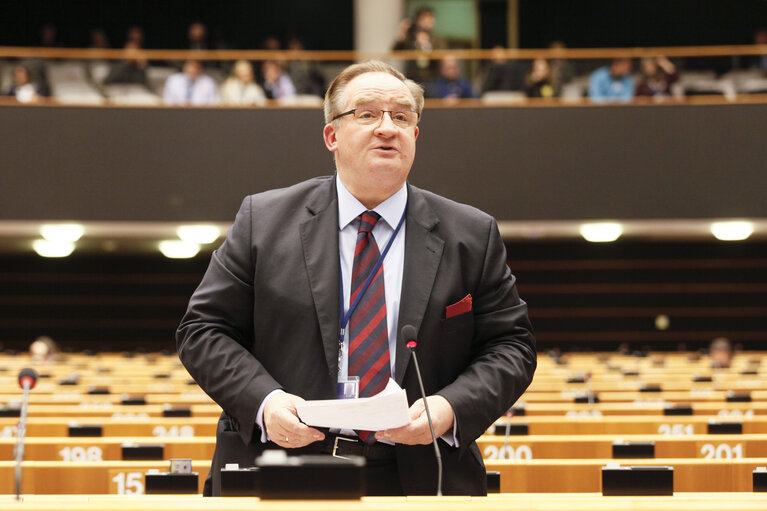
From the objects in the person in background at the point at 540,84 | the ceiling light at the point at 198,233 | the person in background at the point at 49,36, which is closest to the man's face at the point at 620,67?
the person in background at the point at 540,84

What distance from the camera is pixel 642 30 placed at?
14602 millimetres

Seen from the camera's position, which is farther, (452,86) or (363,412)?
(452,86)

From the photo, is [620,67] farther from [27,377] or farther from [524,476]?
[27,377]

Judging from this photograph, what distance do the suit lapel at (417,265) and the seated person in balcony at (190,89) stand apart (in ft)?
27.2

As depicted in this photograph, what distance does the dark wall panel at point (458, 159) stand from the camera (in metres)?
10.0

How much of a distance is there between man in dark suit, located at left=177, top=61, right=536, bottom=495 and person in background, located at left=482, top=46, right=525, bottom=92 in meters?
8.07

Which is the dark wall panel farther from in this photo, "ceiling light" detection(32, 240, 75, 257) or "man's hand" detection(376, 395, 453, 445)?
"man's hand" detection(376, 395, 453, 445)

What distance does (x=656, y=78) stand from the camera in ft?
33.3

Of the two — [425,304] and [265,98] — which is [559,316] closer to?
[265,98]

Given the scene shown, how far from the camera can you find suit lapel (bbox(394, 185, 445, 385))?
2.10 metres

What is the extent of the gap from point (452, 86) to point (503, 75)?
0.55 metres

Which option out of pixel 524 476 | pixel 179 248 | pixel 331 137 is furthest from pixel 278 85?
pixel 331 137

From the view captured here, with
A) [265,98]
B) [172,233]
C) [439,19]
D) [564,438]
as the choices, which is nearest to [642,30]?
[439,19]

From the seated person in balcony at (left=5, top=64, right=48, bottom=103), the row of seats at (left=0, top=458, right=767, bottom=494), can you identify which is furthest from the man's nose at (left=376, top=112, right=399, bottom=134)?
the seated person in balcony at (left=5, top=64, right=48, bottom=103)
